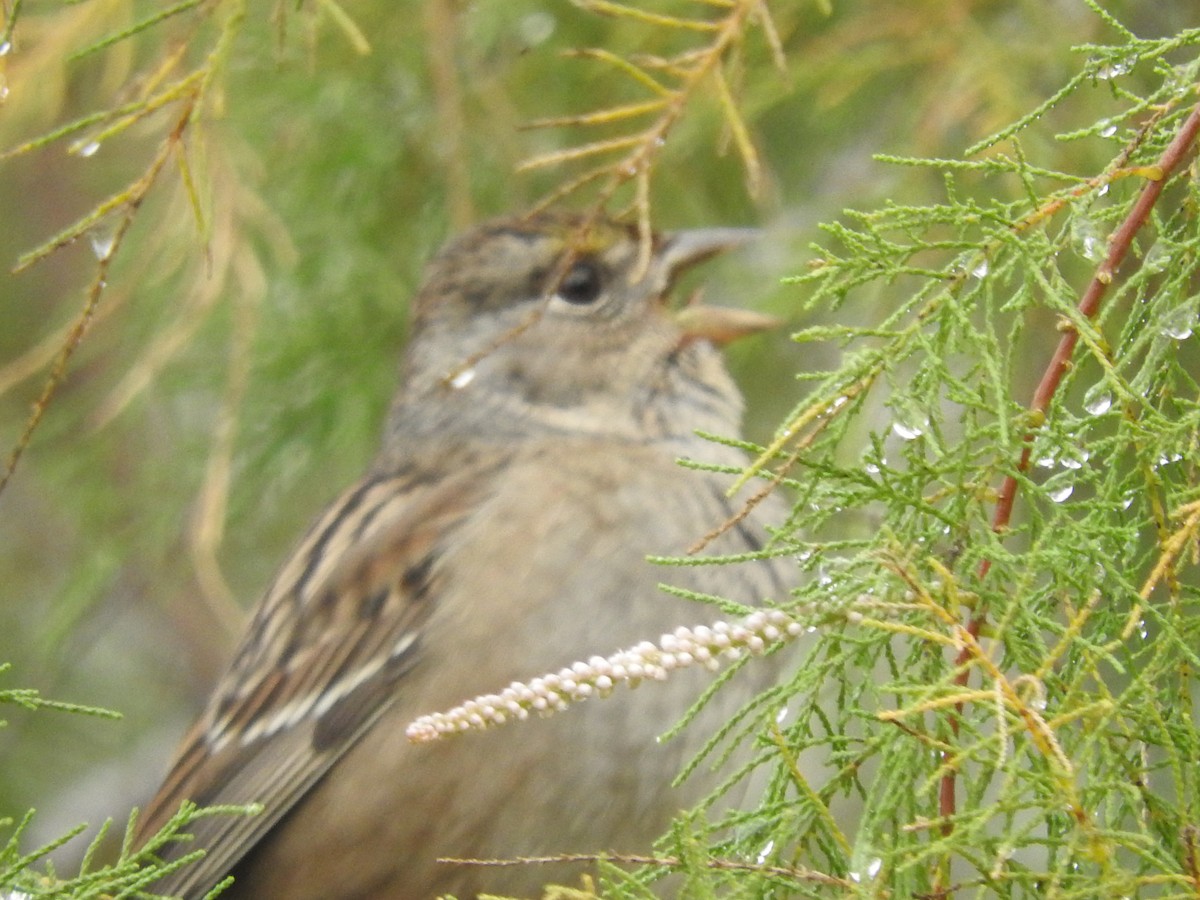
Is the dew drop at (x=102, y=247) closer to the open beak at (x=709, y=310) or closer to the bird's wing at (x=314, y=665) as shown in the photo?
the bird's wing at (x=314, y=665)

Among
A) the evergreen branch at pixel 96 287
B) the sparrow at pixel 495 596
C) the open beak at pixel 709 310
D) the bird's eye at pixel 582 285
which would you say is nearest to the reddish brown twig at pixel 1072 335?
the sparrow at pixel 495 596

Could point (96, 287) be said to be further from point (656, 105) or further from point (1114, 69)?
point (1114, 69)

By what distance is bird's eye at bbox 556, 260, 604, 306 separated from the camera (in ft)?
10.4

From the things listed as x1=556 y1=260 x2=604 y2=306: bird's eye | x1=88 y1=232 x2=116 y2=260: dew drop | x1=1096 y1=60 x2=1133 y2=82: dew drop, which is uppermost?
x1=88 y1=232 x2=116 y2=260: dew drop

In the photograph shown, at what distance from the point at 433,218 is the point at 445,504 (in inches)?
35.7

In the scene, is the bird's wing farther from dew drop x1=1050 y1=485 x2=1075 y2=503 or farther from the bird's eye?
dew drop x1=1050 y1=485 x2=1075 y2=503

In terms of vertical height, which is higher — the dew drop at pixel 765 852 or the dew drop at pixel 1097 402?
the dew drop at pixel 1097 402

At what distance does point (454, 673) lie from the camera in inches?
104

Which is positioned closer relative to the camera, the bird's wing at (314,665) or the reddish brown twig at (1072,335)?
the reddish brown twig at (1072,335)

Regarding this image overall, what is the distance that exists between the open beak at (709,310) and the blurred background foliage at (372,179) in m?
0.15

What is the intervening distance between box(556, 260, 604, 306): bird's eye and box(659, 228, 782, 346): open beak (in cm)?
15

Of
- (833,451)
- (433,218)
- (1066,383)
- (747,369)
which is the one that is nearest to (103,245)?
(833,451)

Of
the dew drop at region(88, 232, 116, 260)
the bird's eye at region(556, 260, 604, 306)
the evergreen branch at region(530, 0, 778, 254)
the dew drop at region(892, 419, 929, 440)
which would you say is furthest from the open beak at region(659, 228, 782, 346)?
the dew drop at region(892, 419, 929, 440)

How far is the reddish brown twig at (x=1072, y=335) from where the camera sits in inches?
54.8
